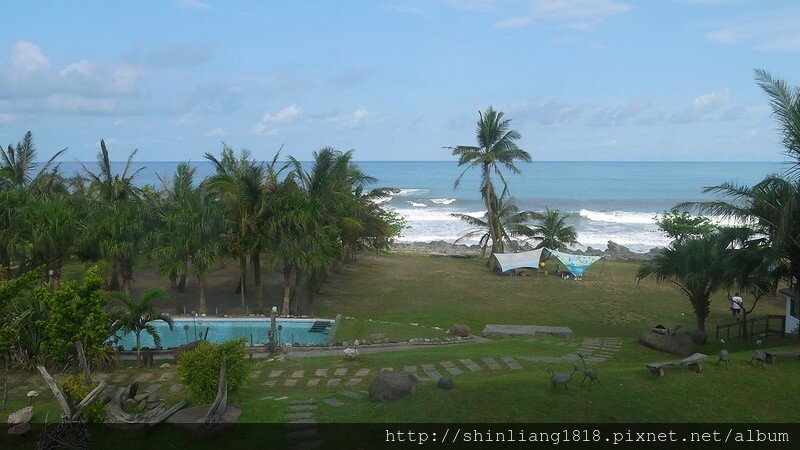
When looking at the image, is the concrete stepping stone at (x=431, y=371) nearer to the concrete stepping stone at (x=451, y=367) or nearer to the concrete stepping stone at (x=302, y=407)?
the concrete stepping stone at (x=451, y=367)

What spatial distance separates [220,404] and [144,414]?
1.36m

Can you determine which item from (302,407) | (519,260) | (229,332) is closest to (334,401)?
(302,407)

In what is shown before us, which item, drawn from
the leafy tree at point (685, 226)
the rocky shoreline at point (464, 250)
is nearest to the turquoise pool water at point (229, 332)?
the rocky shoreline at point (464, 250)

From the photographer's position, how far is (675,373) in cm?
1127

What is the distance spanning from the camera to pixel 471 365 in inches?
517

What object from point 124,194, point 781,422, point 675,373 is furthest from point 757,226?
point 124,194

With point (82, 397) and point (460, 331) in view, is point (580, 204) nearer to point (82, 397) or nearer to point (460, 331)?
point (460, 331)

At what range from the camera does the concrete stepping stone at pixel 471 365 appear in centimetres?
1289

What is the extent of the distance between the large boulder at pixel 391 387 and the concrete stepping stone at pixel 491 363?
3.18 metres
